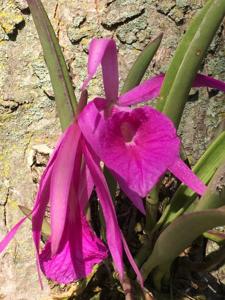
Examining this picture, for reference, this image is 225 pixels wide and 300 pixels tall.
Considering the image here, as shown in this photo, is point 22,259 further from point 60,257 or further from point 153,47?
point 153,47

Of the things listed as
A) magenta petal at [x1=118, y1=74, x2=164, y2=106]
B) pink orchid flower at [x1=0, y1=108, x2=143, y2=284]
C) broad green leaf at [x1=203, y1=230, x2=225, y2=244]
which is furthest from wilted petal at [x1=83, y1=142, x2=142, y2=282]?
broad green leaf at [x1=203, y1=230, x2=225, y2=244]

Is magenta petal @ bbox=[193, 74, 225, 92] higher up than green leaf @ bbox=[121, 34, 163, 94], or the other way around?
green leaf @ bbox=[121, 34, 163, 94]

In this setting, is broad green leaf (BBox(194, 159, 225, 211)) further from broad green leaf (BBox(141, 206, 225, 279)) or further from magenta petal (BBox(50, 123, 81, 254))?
magenta petal (BBox(50, 123, 81, 254))

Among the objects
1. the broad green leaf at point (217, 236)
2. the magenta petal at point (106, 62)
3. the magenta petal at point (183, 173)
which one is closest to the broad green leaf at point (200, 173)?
the broad green leaf at point (217, 236)

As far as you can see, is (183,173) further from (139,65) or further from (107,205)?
(139,65)

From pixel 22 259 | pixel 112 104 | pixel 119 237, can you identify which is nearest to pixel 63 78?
pixel 112 104

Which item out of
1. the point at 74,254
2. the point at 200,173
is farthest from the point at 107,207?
the point at 200,173
